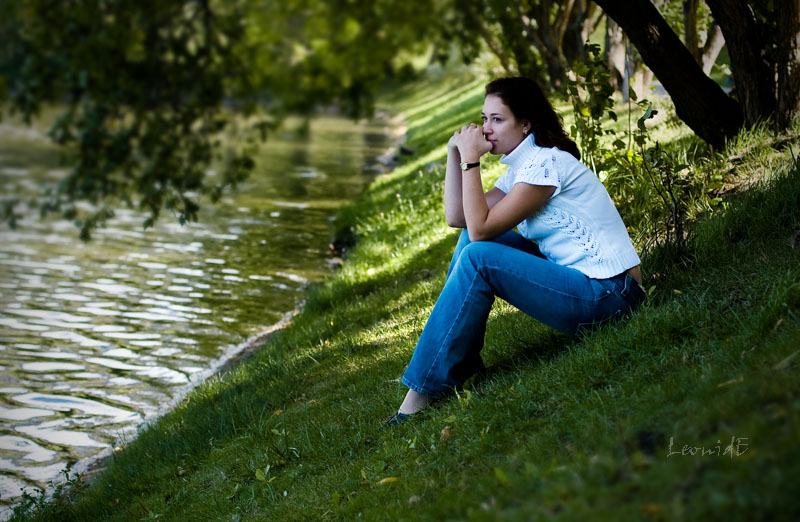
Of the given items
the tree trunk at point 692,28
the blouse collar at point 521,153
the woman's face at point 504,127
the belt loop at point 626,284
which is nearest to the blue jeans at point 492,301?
the belt loop at point 626,284

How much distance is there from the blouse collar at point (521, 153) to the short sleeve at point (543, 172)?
14 cm

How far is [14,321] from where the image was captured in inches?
338

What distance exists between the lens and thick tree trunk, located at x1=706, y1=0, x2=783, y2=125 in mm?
5613

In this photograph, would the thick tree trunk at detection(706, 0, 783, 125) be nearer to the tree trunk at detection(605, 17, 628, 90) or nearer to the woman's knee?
the woman's knee

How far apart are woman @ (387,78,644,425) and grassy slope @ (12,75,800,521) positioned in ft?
0.53

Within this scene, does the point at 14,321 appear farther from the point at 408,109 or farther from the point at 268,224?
the point at 408,109

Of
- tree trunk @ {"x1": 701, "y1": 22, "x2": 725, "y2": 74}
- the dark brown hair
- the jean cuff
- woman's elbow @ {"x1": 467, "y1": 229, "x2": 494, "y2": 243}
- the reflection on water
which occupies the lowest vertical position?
the reflection on water

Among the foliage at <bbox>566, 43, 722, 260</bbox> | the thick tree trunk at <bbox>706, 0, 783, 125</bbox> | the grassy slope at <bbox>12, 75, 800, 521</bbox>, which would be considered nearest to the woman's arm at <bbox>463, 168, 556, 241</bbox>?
the grassy slope at <bbox>12, 75, 800, 521</bbox>

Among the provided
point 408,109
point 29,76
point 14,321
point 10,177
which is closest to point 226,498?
point 29,76

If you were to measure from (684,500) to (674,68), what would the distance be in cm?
411

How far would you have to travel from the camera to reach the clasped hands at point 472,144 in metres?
4.39

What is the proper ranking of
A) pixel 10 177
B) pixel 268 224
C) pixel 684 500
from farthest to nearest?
1. pixel 10 177
2. pixel 268 224
3. pixel 684 500

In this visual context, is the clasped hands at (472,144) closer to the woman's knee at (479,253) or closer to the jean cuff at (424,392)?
the woman's knee at (479,253)

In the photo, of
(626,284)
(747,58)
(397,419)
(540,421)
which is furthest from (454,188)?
(747,58)
